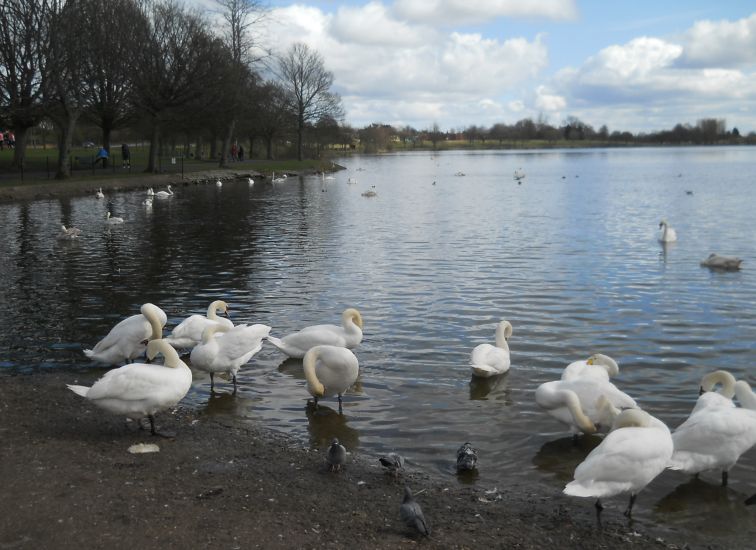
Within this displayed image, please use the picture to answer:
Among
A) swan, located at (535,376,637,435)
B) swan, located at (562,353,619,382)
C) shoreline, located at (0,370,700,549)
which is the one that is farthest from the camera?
swan, located at (562,353,619,382)

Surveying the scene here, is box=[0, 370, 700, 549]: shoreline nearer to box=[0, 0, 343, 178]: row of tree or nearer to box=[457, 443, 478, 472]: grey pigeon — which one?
box=[457, 443, 478, 472]: grey pigeon

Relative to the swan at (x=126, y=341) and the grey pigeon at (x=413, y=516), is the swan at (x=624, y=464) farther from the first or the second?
the swan at (x=126, y=341)

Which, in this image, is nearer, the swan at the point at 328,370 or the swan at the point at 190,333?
the swan at the point at 328,370

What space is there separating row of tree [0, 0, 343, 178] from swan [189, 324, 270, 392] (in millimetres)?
36897

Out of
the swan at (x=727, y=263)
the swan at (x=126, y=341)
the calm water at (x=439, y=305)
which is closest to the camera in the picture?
the calm water at (x=439, y=305)

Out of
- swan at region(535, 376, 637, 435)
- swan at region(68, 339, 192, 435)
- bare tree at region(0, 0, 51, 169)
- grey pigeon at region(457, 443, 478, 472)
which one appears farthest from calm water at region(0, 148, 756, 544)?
bare tree at region(0, 0, 51, 169)

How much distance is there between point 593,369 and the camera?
9297mm

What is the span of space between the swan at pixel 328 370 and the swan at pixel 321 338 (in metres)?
1.65

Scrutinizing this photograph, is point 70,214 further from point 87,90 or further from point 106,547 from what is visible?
point 106,547

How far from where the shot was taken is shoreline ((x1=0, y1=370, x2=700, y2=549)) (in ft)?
19.1

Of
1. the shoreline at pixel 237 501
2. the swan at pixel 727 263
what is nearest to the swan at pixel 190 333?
the shoreline at pixel 237 501

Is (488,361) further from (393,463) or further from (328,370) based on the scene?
(393,463)

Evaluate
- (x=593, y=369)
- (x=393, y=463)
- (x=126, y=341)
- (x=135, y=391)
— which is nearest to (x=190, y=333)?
(x=126, y=341)

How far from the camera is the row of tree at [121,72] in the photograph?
4172 cm
